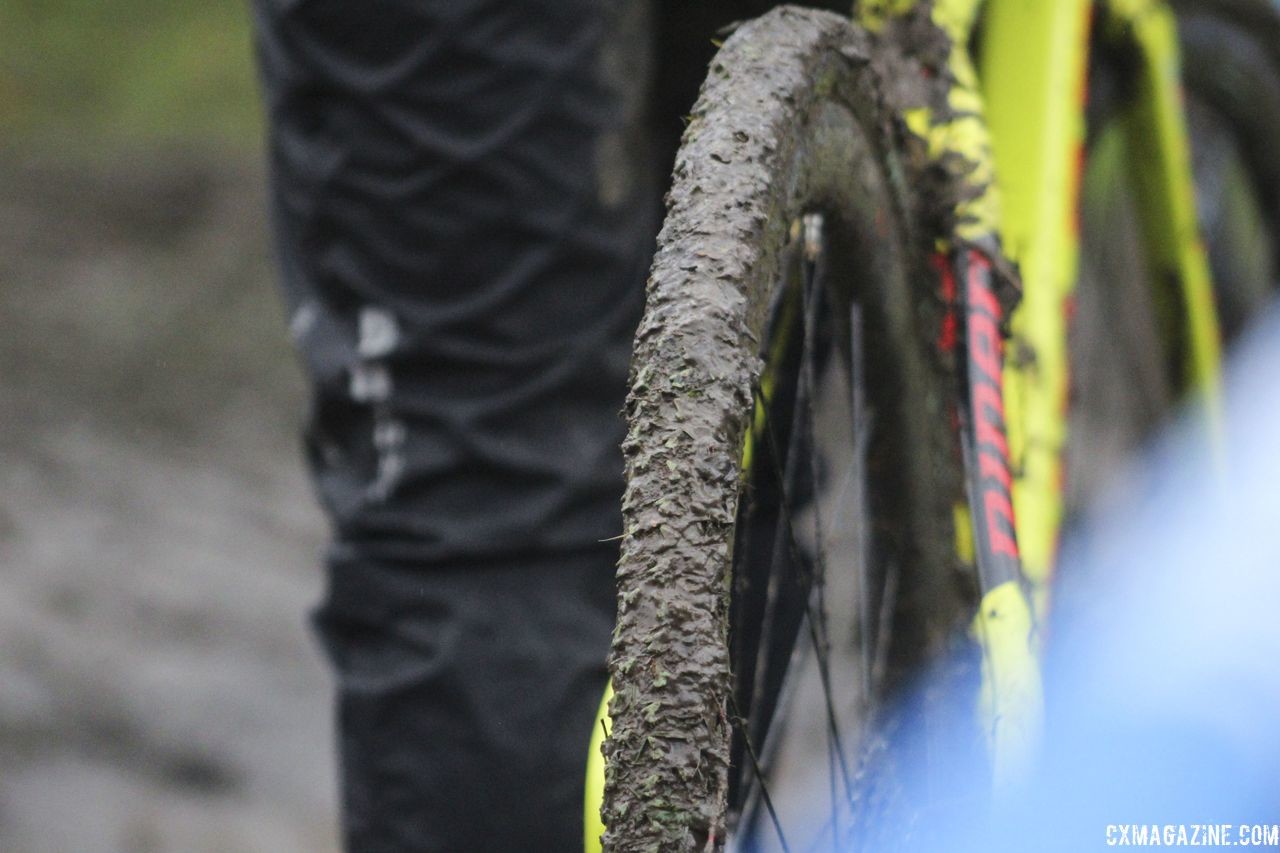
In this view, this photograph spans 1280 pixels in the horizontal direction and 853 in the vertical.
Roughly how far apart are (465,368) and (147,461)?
7.01 ft

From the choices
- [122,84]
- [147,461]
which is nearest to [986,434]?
[147,461]

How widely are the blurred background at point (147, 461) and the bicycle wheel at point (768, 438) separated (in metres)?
1.06

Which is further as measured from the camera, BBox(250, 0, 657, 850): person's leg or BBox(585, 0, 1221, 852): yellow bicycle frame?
BBox(250, 0, 657, 850): person's leg

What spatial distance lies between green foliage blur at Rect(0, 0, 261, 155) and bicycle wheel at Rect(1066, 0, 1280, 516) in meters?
3.21

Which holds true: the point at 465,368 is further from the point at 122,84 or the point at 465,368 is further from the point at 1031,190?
the point at 122,84

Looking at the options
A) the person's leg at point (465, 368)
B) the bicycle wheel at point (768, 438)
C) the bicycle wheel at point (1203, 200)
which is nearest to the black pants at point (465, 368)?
the person's leg at point (465, 368)

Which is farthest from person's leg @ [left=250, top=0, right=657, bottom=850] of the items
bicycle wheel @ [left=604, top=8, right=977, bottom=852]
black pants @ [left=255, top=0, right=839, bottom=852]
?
bicycle wheel @ [left=604, top=8, right=977, bottom=852]

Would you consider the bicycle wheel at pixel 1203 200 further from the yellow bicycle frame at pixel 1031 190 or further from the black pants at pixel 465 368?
the black pants at pixel 465 368

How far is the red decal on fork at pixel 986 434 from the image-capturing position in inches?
32.9

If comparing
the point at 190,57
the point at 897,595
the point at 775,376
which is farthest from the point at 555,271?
the point at 190,57

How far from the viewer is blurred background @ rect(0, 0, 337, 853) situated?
187 cm

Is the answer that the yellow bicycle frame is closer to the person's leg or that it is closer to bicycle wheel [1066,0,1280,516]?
bicycle wheel [1066,0,1280,516]

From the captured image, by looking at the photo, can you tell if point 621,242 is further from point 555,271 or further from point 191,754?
point 191,754

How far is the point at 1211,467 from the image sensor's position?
1.48m
